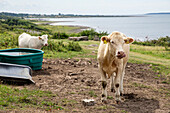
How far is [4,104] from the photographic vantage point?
5.28 m

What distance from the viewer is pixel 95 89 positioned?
791 cm

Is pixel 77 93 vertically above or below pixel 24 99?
below

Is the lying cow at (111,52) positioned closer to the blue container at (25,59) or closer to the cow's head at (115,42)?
the cow's head at (115,42)

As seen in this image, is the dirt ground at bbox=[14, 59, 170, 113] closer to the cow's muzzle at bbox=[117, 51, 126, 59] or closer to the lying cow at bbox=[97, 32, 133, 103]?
the lying cow at bbox=[97, 32, 133, 103]

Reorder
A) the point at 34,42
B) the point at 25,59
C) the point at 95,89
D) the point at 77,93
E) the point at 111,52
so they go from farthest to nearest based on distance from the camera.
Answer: the point at 34,42, the point at 25,59, the point at 95,89, the point at 77,93, the point at 111,52

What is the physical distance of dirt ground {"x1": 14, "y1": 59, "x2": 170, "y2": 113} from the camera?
20.2ft

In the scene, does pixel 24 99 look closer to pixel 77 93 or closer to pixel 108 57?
pixel 77 93

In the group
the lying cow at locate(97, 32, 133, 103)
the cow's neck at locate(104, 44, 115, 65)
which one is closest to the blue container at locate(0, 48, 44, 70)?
the lying cow at locate(97, 32, 133, 103)

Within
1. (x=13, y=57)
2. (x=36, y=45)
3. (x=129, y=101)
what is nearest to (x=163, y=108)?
(x=129, y=101)

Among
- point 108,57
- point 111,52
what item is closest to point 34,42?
point 108,57

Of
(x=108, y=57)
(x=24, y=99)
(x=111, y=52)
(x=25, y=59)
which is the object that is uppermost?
(x=111, y=52)

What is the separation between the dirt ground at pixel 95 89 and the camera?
20.2 feet

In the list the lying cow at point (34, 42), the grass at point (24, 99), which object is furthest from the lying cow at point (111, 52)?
the lying cow at point (34, 42)

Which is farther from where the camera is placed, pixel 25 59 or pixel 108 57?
pixel 25 59
